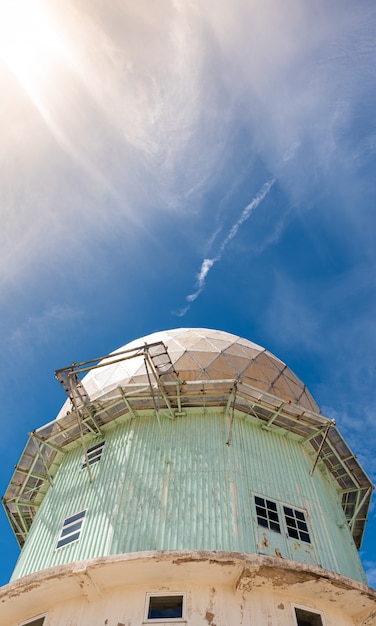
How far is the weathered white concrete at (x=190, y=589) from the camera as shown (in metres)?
11.2

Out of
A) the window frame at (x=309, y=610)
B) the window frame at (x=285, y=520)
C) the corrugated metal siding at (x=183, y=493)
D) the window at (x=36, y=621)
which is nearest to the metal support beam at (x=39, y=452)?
the corrugated metal siding at (x=183, y=493)

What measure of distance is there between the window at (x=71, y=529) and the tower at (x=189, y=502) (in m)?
0.04

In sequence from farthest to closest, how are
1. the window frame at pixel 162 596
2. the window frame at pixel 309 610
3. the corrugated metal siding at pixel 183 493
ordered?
the corrugated metal siding at pixel 183 493
the window frame at pixel 309 610
the window frame at pixel 162 596

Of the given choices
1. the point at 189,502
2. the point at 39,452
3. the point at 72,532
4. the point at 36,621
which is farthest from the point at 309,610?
the point at 39,452

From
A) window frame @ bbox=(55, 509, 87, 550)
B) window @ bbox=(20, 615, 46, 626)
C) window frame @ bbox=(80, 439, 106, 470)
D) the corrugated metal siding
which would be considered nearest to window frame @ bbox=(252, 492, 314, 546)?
the corrugated metal siding

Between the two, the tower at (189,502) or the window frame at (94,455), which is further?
the window frame at (94,455)

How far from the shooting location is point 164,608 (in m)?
11.4

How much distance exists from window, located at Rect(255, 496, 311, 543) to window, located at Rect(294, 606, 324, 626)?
2.35 m

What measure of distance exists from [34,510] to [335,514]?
1028 centimetres

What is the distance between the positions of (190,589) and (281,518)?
3783 mm

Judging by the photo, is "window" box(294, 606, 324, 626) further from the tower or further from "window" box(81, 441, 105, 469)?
"window" box(81, 441, 105, 469)

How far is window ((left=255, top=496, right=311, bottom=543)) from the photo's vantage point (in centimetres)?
1414

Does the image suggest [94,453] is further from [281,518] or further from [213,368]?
[281,518]

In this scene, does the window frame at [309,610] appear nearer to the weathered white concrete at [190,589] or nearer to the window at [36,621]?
the weathered white concrete at [190,589]
